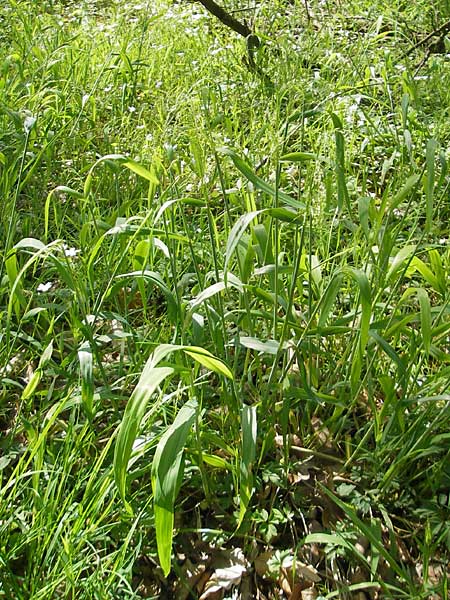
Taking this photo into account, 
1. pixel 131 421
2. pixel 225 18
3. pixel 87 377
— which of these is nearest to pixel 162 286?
pixel 87 377

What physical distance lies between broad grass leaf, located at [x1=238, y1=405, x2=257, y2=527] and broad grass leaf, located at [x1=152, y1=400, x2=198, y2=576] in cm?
19

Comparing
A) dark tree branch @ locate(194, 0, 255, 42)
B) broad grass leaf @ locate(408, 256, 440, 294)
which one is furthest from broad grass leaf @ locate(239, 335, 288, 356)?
dark tree branch @ locate(194, 0, 255, 42)

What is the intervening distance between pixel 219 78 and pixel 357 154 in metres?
0.84

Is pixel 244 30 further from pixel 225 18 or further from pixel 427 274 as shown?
pixel 427 274

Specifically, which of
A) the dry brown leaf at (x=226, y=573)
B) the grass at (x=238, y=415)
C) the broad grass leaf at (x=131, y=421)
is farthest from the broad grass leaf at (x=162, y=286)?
the dry brown leaf at (x=226, y=573)

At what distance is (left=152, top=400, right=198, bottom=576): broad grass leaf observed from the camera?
1157mm

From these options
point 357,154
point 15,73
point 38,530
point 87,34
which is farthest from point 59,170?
point 38,530

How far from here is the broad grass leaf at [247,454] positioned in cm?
138

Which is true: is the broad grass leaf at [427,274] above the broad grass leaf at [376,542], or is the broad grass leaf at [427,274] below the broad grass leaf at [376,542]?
above

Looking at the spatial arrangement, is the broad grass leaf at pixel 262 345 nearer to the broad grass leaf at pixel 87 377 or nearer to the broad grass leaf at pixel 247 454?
the broad grass leaf at pixel 247 454

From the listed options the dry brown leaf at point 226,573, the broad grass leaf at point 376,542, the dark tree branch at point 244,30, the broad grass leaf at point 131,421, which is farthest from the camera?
the dark tree branch at point 244,30

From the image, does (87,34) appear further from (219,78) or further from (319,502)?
(319,502)

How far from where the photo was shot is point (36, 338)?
80.4 inches

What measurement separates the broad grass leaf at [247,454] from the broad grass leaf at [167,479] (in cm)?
19
